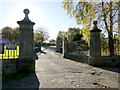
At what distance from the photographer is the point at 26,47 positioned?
12.8 meters

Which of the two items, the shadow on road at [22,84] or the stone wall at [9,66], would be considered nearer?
the shadow on road at [22,84]

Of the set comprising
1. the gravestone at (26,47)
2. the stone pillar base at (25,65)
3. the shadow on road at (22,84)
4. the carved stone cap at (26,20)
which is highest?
the carved stone cap at (26,20)

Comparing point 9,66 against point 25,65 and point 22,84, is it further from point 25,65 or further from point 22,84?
point 22,84

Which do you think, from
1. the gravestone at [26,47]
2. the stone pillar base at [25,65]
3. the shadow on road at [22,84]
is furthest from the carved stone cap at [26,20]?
the shadow on road at [22,84]

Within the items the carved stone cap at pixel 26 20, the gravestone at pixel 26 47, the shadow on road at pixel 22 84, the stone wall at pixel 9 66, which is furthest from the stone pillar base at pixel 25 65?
the carved stone cap at pixel 26 20

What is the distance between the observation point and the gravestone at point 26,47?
1278 cm

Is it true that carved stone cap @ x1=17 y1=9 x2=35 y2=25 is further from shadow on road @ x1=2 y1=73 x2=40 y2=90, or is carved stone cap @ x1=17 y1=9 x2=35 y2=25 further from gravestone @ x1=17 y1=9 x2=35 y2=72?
shadow on road @ x1=2 y1=73 x2=40 y2=90

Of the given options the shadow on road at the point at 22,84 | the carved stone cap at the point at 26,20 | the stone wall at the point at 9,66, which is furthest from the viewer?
the carved stone cap at the point at 26,20

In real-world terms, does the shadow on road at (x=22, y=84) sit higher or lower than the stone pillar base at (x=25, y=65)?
lower

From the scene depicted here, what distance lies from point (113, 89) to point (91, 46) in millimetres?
8328

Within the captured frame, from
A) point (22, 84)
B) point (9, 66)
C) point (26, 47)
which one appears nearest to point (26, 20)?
point (26, 47)

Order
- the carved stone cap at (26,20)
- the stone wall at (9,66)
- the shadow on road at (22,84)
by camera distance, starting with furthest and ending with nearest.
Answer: the carved stone cap at (26,20), the stone wall at (9,66), the shadow on road at (22,84)

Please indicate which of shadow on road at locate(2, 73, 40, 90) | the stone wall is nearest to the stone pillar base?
the stone wall

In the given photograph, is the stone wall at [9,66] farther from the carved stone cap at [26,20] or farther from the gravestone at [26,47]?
the carved stone cap at [26,20]
